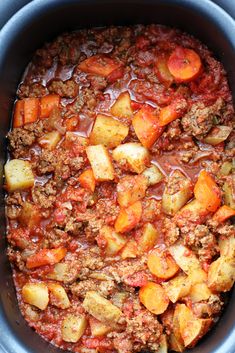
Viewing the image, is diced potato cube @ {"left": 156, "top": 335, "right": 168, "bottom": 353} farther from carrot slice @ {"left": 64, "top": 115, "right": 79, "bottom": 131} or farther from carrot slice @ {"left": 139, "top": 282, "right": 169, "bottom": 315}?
carrot slice @ {"left": 64, "top": 115, "right": 79, "bottom": 131}

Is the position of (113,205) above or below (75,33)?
below

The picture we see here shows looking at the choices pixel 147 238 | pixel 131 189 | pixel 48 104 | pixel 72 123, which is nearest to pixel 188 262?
pixel 147 238

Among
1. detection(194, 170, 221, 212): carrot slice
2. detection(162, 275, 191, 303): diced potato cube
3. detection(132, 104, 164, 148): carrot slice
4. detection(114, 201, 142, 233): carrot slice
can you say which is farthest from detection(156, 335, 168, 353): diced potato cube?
detection(132, 104, 164, 148): carrot slice

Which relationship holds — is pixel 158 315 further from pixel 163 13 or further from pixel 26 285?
pixel 163 13

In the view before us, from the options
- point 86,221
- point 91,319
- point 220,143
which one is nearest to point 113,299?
point 91,319

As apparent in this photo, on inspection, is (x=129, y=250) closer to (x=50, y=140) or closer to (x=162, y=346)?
(x=162, y=346)

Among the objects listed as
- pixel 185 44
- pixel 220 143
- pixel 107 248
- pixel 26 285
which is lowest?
pixel 26 285

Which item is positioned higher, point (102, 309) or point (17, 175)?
point (17, 175)
